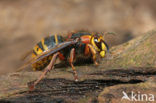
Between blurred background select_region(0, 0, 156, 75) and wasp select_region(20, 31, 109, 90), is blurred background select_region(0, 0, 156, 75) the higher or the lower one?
the higher one

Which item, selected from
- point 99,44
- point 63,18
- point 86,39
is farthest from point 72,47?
point 63,18

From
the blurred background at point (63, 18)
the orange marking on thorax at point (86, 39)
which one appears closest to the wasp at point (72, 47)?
the orange marking on thorax at point (86, 39)

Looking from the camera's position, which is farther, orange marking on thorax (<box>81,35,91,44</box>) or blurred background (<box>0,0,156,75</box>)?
blurred background (<box>0,0,156,75</box>)

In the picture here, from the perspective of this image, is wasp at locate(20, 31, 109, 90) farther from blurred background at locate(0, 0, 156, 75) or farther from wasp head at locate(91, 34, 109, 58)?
blurred background at locate(0, 0, 156, 75)

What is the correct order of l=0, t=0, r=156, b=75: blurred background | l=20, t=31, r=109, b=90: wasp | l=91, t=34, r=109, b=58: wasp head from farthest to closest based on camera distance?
l=0, t=0, r=156, b=75: blurred background < l=91, t=34, r=109, b=58: wasp head < l=20, t=31, r=109, b=90: wasp

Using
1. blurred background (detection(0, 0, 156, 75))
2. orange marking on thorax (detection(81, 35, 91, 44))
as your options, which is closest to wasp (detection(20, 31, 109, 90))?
orange marking on thorax (detection(81, 35, 91, 44))

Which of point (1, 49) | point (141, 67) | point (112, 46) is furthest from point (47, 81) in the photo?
point (1, 49)

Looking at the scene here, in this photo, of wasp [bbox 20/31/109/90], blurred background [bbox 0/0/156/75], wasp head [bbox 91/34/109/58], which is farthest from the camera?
blurred background [bbox 0/0/156/75]
